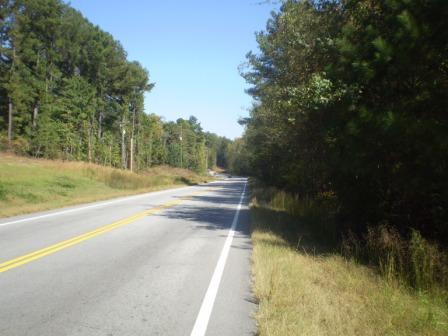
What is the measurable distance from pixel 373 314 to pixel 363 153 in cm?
362

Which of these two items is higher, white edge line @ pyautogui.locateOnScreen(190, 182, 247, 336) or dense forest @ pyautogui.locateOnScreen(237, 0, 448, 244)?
dense forest @ pyautogui.locateOnScreen(237, 0, 448, 244)

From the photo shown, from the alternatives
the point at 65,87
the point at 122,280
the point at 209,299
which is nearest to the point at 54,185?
the point at 122,280

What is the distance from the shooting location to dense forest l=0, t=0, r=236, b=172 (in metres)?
48.3

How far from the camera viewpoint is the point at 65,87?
60500 millimetres

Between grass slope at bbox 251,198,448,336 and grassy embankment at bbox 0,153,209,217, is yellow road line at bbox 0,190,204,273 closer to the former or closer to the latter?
grass slope at bbox 251,198,448,336

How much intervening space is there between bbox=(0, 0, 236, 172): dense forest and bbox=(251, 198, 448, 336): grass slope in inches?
1714

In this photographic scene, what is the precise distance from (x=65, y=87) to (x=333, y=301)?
60.6 meters

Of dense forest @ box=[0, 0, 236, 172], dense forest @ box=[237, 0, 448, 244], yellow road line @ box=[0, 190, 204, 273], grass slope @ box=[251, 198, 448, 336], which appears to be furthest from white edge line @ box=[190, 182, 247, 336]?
dense forest @ box=[0, 0, 236, 172]

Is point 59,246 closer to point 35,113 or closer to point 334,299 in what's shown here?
point 334,299

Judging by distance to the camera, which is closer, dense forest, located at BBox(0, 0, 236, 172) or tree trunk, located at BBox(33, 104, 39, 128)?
dense forest, located at BBox(0, 0, 236, 172)

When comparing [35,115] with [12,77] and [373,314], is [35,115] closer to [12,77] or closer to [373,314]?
[12,77]

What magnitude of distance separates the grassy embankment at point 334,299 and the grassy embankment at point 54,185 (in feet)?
36.9

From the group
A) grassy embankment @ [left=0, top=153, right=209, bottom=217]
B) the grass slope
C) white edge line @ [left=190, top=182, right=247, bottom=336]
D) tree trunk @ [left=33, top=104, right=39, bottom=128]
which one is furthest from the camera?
tree trunk @ [left=33, top=104, right=39, bottom=128]

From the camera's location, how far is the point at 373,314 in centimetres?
571
